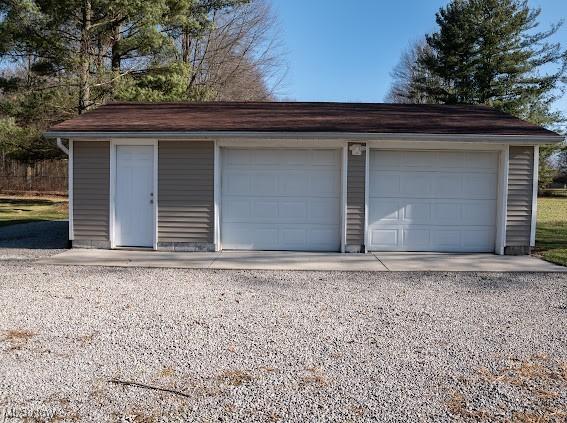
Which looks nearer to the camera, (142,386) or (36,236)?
(142,386)

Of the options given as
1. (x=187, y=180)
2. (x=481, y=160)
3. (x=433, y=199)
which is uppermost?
(x=481, y=160)

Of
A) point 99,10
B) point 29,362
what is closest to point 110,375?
point 29,362

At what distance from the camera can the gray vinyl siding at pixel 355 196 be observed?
9.07 meters

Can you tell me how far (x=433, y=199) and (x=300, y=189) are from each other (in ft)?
8.48

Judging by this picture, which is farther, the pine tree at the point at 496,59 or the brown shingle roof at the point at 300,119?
the pine tree at the point at 496,59

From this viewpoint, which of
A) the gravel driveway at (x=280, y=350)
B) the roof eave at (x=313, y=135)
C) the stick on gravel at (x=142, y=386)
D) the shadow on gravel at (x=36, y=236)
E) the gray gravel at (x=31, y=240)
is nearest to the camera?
the gravel driveway at (x=280, y=350)

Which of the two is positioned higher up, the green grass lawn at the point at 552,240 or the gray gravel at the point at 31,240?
the green grass lawn at the point at 552,240

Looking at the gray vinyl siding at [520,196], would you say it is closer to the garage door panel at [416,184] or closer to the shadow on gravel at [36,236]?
the garage door panel at [416,184]

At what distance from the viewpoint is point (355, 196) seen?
29.8 ft

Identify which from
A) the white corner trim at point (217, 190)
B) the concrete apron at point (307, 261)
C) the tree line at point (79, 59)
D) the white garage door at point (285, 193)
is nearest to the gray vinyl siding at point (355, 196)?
the white garage door at point (285, 193)

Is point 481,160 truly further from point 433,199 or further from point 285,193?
point 285,193

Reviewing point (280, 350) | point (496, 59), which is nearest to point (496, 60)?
point (496, 59)

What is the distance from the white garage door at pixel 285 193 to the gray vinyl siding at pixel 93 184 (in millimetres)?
2212

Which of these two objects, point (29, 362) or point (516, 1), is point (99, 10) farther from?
point (516, 1)
